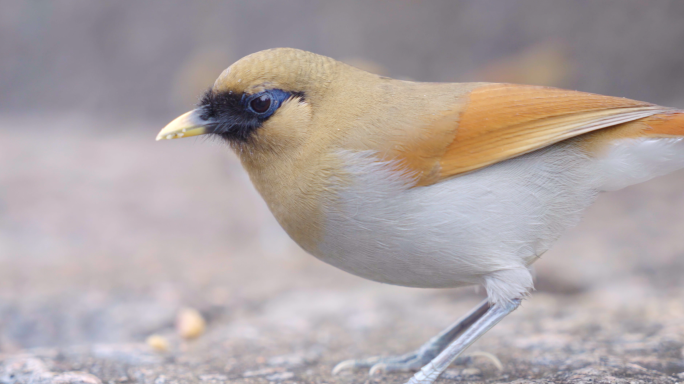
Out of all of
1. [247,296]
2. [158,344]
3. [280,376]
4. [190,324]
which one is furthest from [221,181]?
[280,376]

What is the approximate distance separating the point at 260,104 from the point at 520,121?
1.30 metres

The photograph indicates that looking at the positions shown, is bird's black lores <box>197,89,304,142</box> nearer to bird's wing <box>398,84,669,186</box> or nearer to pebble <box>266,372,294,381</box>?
bird's wing <box>398,84,669,186</box>

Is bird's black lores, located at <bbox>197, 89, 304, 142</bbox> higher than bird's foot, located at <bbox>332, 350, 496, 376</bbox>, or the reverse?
bird's black lores, located at <bbox>197, 89, 304, 142</bbox>

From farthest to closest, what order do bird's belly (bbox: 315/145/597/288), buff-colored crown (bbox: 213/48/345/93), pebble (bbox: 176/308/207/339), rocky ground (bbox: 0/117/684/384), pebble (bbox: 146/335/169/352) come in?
pebble (bbox: 176/308/207/339), pebble (bbox: 146/335/169/352), rocky ground (bbox: 0/117/684/384), buff-colored crown (bbox: 213/48/345/93), bird's belly (bbox: 315/145/597/288)

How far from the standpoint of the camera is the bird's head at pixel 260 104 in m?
2.78

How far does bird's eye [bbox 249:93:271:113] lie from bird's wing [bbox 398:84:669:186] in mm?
718

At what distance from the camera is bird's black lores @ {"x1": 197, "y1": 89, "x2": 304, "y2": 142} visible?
9.20 feet

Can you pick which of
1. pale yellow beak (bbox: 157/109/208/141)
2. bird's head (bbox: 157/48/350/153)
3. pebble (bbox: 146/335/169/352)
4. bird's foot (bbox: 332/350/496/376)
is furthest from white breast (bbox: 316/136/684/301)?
pebble (bbox: 146/335/169/352)

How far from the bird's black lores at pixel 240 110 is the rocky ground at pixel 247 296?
136 centimetres

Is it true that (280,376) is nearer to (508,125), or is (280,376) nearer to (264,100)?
(264,100)

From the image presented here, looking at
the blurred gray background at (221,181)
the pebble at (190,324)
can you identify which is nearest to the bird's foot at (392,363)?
the blurred gray background at (221,181)

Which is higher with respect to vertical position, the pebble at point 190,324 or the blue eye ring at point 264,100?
the blue eye ring at point 264,100

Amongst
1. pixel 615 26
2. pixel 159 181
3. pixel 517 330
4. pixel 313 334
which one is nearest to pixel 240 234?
pixel 159 181

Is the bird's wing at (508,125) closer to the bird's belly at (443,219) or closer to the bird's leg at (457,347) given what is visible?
the bird's belly at (443,219)
